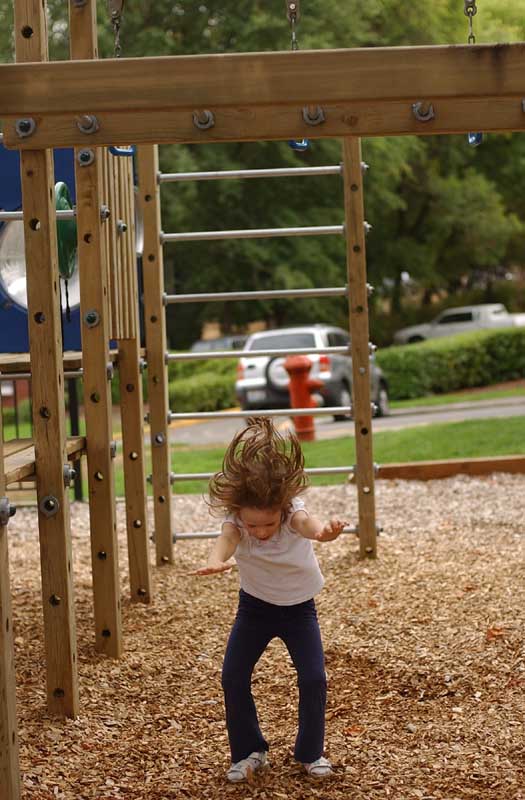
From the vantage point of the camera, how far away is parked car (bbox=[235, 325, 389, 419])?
54.1 feet

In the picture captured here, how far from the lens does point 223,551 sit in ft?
10.4

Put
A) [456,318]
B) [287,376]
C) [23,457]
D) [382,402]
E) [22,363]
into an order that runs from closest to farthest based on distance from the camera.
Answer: [23,457] → [22,363] → [287,376] → [382,402] → [456,318]

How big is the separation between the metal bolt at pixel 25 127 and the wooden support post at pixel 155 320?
2843mm

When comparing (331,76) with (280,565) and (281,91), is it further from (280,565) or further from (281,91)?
(280,565)

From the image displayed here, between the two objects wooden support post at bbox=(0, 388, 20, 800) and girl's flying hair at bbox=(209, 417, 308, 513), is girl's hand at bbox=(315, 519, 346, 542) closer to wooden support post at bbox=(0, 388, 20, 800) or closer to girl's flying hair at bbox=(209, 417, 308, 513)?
girl's flying hair at bbox=(209, 417, 308, 513)

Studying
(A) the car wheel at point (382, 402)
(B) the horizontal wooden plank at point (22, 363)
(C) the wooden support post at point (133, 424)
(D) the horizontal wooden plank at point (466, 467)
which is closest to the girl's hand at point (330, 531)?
(B) the horizontal wooden plank at point (22, 363)

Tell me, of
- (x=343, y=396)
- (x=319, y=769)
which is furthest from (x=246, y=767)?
(x=343, y=396)

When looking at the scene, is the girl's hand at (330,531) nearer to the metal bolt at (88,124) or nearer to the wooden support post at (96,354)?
the metal bolt at (88,124)

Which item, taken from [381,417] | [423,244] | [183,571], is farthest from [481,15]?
[183,571]

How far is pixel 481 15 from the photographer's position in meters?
23.3

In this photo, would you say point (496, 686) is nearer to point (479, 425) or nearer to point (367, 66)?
point (367, 66)

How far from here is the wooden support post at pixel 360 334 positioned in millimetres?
6023

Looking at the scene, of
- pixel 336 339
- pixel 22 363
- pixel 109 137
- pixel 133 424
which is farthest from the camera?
pixel 336 339

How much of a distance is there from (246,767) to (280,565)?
0.58 m
